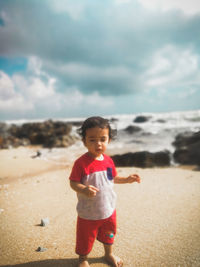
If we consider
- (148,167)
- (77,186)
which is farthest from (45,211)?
(148,167)

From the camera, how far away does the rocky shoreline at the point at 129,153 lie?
5.27 meters

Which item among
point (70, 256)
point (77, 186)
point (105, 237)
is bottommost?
point (70, 256)

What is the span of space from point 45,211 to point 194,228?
1923 mm

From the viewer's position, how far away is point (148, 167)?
5047 mm

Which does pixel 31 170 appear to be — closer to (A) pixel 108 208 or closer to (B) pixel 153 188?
(B) pixel 153 188

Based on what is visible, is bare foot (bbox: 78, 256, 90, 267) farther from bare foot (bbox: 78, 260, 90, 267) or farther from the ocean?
the ocean

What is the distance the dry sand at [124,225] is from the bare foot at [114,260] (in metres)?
0.06

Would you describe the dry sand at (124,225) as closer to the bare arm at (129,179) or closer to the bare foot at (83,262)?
the bare foot at (83,262)

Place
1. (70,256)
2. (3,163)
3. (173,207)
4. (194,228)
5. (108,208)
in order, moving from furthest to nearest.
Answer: (3,163) → (173,207) → (194,228) → (70,256) → (108,208)

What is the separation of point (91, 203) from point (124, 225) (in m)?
0.84

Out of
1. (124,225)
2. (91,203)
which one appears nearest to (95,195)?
(91,203)

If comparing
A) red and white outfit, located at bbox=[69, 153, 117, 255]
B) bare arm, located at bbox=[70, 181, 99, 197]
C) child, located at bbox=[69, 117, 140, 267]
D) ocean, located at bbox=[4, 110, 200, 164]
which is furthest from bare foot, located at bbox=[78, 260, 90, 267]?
ocean, located at bbox=[4, 110, 200, 164]

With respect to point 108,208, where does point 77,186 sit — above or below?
above

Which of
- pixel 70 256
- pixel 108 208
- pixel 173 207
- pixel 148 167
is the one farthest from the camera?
pixel 148 167
